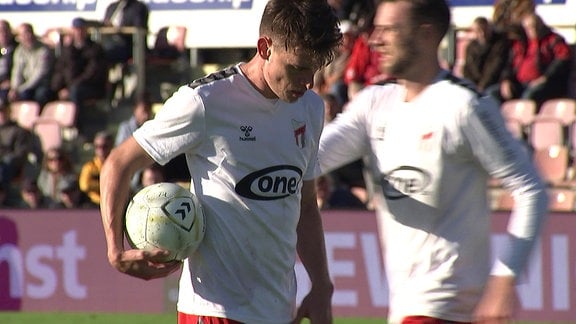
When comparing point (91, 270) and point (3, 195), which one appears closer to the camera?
point (91, 270)

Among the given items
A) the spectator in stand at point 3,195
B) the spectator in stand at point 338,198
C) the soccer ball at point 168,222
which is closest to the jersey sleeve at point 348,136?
the soccer ball at point 168,222

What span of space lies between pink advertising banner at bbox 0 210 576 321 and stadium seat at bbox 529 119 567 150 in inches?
137

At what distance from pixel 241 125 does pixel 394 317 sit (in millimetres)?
872

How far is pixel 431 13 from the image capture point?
178 inches

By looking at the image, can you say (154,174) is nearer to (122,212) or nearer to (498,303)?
(122,212)

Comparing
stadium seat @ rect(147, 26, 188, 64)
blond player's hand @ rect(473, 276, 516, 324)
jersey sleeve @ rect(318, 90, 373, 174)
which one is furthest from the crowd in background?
blond player's hand @ rect(473, 276, 516, 324)

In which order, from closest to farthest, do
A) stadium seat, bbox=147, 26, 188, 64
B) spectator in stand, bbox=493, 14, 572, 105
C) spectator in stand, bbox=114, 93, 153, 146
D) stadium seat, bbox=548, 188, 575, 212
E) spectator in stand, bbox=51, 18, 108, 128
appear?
stadium seat, bbox=548, 188, 575, 212 → spectator in stand, bbox=114, 93, 153, 146 → spectator in stand, bbox=493, 14, 572, 105 → spectator in stand, bbox=51, 18, 108, 128 → stadium seat, bbox=147, 26, 188, 64

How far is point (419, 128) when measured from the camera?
4586 millimetres

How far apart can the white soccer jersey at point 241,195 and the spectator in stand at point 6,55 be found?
43.7 feet

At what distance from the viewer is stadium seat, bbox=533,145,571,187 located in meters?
13.8

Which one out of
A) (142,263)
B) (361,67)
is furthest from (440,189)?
(361,67)

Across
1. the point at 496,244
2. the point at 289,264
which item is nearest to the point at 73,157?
the point at 496,244

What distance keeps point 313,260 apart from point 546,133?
973 centimetres

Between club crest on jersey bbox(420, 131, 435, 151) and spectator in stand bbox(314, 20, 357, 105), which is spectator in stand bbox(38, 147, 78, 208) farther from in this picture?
club crest on jersey bbox(420, 131, 435, 151)
